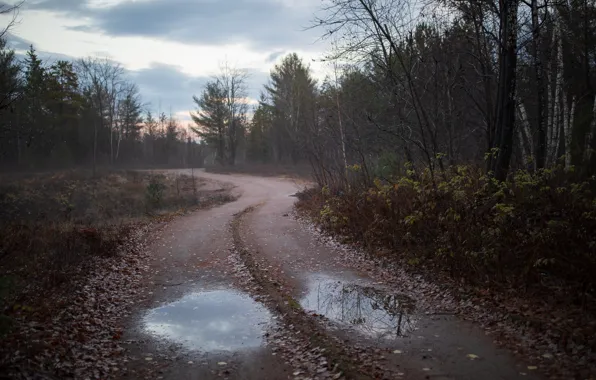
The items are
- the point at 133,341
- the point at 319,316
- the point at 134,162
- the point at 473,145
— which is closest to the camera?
the point at 133,341

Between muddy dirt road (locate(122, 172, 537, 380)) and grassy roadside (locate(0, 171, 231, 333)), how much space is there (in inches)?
70.5

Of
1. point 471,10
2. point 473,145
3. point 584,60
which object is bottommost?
point 473,145

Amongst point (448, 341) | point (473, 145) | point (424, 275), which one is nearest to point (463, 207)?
point (424, 275)

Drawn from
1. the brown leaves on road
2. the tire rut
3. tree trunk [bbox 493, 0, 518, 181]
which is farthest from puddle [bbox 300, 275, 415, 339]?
tree trunk [bbox 493, 0, 518, 181]

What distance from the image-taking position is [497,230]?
8.02 m

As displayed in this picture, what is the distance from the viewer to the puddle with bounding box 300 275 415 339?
6750 millimetres

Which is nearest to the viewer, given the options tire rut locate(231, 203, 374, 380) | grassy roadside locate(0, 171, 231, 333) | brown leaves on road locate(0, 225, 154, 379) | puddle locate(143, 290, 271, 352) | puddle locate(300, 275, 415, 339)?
brown leaves on road locate(0, 225, 154, 379)

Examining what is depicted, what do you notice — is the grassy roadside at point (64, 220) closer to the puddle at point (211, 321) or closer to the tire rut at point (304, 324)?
the puddle at point (211, 321)

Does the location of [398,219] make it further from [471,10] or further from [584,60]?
[584,60]

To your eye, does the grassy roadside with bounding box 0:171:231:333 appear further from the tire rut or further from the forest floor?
the tire rut

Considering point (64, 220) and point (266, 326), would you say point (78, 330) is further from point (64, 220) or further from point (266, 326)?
point (64, 220)

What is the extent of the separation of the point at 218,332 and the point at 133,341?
52.9 inches

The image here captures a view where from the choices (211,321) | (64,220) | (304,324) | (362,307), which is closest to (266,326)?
(304,324)

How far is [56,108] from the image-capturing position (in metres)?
46.6
